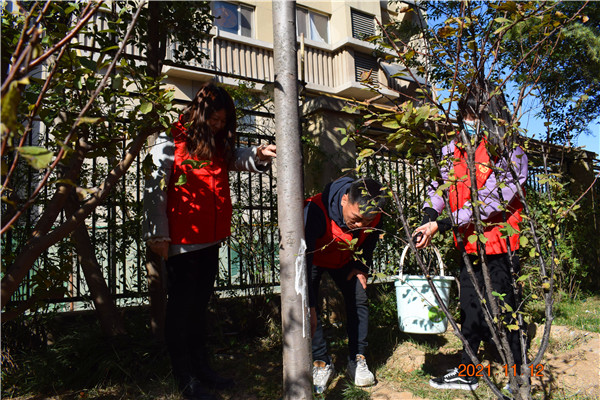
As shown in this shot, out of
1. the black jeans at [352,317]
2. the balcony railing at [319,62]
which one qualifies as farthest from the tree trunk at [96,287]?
the balcony railing at [319,62]

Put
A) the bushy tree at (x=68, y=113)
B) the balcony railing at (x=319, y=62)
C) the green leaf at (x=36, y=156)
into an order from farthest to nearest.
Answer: the balcony railing at (x=319, y=62) < the bushy tree at (x=68, y=113) < the green leaf at (x=36, y=156)

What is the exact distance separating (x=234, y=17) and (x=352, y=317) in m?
10.5

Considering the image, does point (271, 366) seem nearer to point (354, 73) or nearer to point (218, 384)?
point (218, 384)

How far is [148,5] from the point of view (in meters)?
3.34

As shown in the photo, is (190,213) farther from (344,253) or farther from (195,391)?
(344,253)

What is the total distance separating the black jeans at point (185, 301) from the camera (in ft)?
8.13

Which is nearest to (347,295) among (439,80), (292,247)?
(292,247)

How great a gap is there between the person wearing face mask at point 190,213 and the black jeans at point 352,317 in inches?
29.0

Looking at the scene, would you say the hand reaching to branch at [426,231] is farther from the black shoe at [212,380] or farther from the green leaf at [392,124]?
the black shoe at [212,380]

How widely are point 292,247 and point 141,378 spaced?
1.62 metres

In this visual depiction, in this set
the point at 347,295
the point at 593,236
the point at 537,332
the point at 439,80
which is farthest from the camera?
the point at 593,236

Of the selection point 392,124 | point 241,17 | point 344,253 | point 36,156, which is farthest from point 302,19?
point 36,156

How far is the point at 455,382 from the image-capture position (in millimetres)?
2777

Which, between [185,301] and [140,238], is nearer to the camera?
[185,301]
